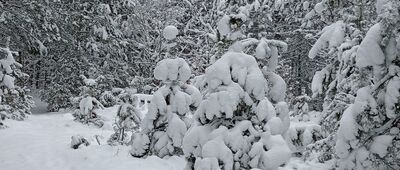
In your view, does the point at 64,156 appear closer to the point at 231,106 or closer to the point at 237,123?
the point at 237,123

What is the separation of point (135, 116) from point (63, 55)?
32.4ft

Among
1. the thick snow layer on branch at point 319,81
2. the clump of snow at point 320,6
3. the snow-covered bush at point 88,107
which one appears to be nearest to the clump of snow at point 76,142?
the snow-covered bush at point 88,107

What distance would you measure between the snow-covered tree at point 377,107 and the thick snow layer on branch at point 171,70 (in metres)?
3.81

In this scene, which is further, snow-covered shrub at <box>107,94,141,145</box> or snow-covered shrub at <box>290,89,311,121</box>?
snow-covered shrub at <box>290,89,311,121</box>

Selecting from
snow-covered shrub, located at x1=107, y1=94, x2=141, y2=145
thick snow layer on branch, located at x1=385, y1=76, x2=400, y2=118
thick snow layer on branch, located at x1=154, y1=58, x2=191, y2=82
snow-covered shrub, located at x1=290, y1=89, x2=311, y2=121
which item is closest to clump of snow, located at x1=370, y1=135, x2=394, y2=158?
thick snow layer on branch, located at x1=385, y1=76, x2=400, y2=118

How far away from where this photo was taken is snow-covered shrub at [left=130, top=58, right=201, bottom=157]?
842cm

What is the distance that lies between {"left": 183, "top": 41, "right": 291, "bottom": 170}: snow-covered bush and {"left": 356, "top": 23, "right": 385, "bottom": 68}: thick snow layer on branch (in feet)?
4.07

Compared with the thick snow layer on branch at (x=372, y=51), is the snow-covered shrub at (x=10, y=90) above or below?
below

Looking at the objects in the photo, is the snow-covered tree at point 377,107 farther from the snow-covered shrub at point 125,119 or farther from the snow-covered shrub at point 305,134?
the snow-covered shrub at point 125,119

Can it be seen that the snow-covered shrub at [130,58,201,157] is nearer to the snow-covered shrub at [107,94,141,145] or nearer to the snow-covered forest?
the snow-covered forest

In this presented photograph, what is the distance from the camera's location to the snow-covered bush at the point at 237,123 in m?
5.29

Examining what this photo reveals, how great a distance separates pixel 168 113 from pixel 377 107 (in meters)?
4.42

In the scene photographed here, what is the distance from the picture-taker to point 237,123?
5605mm

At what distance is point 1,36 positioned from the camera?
1337cm
